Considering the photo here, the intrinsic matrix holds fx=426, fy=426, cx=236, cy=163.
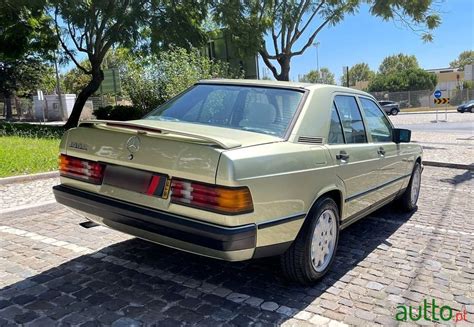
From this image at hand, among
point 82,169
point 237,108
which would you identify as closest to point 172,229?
point 82,169

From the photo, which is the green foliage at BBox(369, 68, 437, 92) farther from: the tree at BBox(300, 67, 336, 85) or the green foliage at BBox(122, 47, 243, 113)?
the green foliage at BBox(122, 47, 243, 113)

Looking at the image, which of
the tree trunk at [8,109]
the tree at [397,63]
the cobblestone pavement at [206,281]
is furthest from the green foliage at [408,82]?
the cobblestone pavement at [206,281]

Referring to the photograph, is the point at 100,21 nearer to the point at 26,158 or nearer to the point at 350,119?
the point at 26,158

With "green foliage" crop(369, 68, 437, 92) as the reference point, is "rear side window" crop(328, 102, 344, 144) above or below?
below

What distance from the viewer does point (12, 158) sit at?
345 inches

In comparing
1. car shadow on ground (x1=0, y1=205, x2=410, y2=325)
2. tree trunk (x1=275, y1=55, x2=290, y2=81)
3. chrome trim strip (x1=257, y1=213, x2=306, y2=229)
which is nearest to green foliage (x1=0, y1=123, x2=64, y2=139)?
tree trunk (x1=275, y1=55, x2=290, y2=81)

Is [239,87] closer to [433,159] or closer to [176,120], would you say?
[176,120]

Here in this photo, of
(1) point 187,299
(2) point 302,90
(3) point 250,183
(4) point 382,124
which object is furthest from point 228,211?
(4) point 382,124

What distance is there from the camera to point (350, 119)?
169 inches

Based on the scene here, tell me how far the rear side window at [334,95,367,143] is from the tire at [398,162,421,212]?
73.2 inches

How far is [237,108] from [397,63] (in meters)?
114

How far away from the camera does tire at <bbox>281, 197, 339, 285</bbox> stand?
11.1 feet

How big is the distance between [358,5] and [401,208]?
53.4ft

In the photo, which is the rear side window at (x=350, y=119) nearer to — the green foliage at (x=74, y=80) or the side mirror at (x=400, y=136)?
the side mirror at (x=400, y=136)
